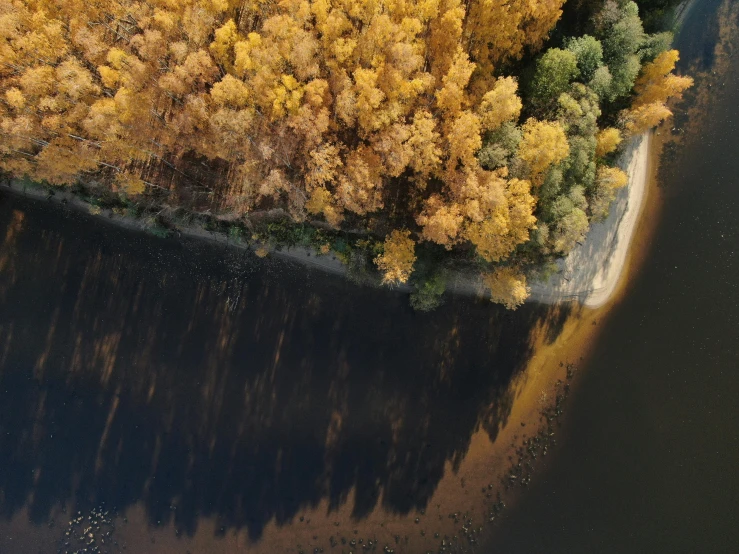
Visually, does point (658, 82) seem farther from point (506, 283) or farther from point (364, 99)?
point (364, 99)

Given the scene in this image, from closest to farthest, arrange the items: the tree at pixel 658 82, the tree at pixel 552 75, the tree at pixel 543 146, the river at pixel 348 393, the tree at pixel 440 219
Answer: the tree at pixel 543 146 → the tree at pixel 440 219 → the tree at pixel 552 75 → the tree at pixel 658 82 → the river at pixel 348 393

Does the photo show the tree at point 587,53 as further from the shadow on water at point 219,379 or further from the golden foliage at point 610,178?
the shadow on water at point 219,379

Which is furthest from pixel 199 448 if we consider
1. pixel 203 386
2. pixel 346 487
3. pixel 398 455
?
pixel 398 455

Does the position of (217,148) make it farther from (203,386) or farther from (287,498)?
(287,498)

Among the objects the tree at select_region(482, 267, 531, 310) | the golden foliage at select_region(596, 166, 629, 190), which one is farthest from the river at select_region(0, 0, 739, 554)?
the golden foliage at select_region(596, 166, 629, 190)

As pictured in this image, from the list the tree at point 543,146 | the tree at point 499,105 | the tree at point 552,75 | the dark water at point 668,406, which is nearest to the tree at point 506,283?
the tree at point 543,146

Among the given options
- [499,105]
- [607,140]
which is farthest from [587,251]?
[499,105]

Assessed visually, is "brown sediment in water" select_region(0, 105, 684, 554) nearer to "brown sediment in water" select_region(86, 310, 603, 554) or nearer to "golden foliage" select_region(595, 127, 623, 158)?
"brown sediment in water" select_region(86, 310, 603, 554)
